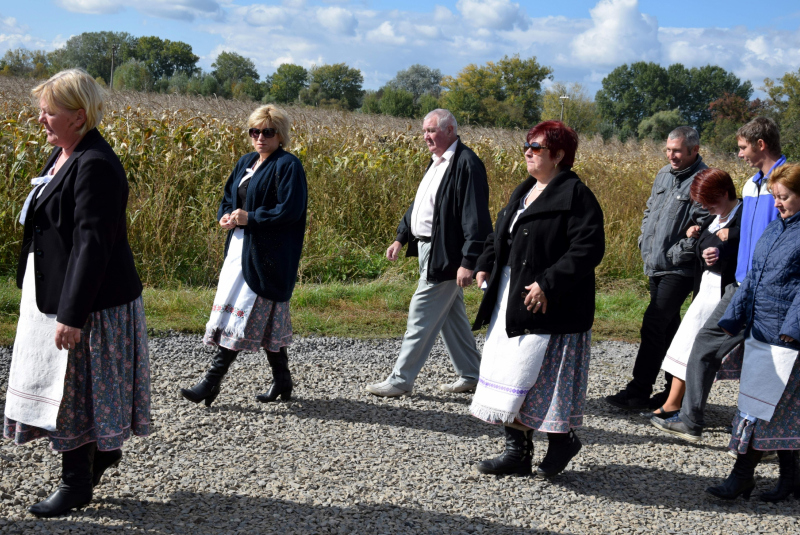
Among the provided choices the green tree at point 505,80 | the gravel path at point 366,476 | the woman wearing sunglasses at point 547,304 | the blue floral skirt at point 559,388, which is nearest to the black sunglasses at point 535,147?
the woman wearing sunglasses at point 547,304

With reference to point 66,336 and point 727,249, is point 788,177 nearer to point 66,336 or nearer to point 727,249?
point 727,249

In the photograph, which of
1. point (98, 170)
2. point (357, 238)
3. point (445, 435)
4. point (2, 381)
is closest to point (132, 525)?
point (98, 170)

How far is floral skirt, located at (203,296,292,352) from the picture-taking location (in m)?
4.39

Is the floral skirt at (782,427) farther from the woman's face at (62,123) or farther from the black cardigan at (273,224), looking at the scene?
the woman's face at (62,123)

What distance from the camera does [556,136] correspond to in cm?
344

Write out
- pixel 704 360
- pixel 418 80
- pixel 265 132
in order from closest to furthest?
pixel 704 360 → pixel 265 132 → pixel 418 80

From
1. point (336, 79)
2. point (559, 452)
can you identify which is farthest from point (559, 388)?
point (336, 79)

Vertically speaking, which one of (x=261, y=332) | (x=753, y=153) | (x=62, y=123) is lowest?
(x=261, y=332)

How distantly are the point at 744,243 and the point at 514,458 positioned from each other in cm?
184

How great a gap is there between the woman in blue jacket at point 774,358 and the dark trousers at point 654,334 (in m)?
1.27

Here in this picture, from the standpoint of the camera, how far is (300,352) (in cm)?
598

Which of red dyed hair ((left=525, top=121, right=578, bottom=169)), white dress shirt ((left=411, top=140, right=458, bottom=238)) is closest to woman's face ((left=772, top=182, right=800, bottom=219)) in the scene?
red dyed hair ((left=525, top=121, right=578, bottom=169))

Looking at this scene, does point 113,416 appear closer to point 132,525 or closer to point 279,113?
point 132,525

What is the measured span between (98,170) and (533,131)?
1983 mm
